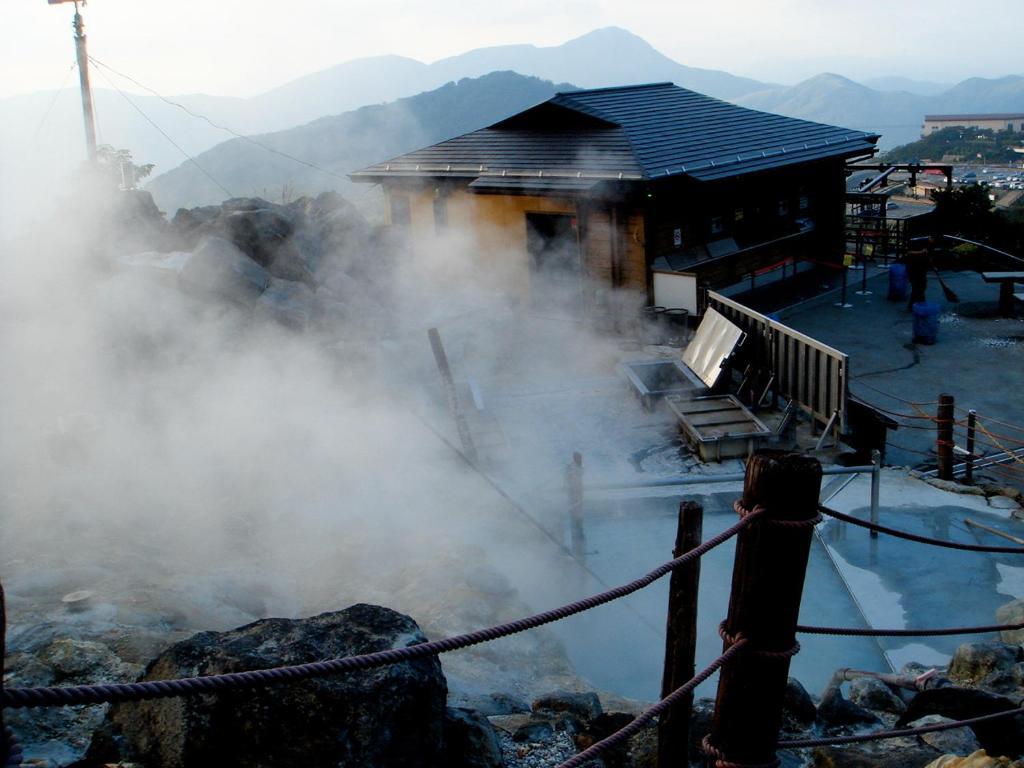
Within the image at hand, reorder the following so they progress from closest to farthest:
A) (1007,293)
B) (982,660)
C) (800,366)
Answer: (982,660) → (800,366) → (1007,293)

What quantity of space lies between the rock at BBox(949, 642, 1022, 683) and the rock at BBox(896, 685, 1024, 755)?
81cm

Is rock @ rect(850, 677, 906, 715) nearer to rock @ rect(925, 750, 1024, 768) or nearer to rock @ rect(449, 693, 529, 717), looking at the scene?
rock @ rect(925, 750, 1024, 768)

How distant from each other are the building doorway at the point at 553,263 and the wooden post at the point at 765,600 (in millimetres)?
13032

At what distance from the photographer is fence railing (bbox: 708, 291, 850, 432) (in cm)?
941

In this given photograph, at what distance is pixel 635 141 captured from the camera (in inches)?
606

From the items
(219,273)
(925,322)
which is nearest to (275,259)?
(219,273)

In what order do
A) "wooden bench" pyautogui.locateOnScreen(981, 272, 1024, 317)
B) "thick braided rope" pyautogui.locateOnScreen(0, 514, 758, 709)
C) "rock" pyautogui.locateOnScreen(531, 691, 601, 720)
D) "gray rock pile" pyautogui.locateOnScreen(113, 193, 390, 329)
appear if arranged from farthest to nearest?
"wooden bench" pyautogui.locateOnScreen(981, 272, 1024, 317) < "gray rock pile" pyautogui.locateOnScreen(113, 193, 390, 329) < "rock" pyautogui.locateOnScreen(531, 691, 601, 720) < "thick braided rope" pyautogui.locateOnScreen(0, 514, 758, 709)

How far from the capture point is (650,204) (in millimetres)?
14391

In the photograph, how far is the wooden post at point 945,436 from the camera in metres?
8.84

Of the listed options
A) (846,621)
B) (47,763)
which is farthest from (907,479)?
(47,763)

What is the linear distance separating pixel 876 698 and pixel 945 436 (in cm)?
480

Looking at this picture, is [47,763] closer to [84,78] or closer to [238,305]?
[238,305]

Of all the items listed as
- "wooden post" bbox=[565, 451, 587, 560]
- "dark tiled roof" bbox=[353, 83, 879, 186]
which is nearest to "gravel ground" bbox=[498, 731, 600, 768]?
"wooden post" bbox=[565, 451, 587, 560]

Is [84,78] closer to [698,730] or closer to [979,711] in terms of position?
[698,730]
